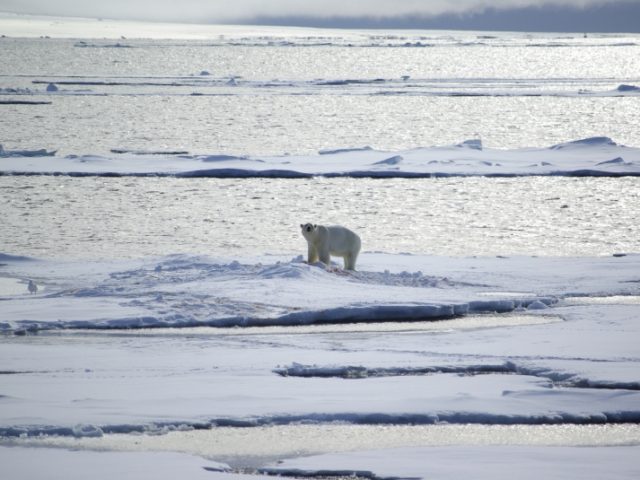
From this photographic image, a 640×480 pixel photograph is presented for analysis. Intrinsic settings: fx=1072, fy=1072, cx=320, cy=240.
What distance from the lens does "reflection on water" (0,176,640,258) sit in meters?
11.8

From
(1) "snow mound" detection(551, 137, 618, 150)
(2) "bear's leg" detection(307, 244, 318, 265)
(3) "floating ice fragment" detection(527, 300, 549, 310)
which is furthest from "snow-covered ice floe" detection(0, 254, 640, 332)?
(1) "snow mound" detection(551, 137, 618, 150)

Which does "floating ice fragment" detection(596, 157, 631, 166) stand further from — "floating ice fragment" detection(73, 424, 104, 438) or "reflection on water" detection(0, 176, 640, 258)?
"floating ice fragment" detection(73, 424, 104, 438)

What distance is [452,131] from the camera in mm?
29328

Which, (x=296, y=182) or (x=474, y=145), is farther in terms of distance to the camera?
(x=474, y=145)

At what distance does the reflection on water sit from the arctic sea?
68 millimetres

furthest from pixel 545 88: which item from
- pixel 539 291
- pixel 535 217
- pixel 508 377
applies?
pixel 508 377

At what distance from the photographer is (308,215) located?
14.2 m

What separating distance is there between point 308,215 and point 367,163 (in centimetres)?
523

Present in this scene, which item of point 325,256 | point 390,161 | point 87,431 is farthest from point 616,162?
point 87,431

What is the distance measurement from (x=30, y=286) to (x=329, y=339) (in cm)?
273

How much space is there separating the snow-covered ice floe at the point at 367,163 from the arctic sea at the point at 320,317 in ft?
0.24

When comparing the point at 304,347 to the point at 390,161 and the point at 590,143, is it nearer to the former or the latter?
the point at 390,161

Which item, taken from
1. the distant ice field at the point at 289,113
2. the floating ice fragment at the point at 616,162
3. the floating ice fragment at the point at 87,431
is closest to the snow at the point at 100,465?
Answer: the floating ice fragment at the point at 87,431

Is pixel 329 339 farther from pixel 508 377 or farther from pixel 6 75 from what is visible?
pixel 6 75
